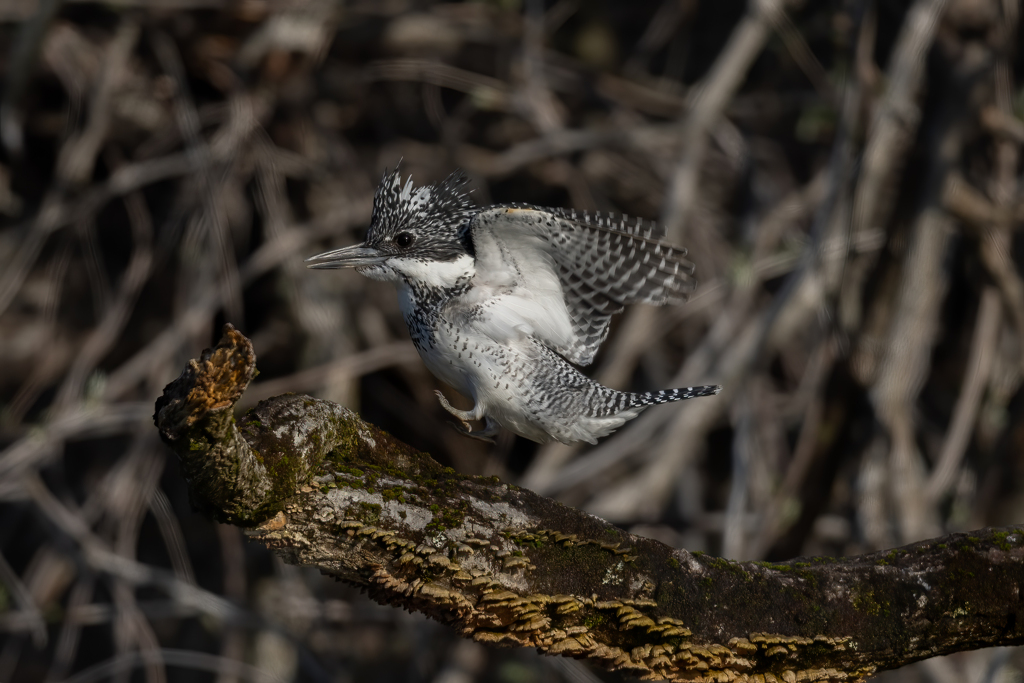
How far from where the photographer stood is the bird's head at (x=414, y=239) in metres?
2.51

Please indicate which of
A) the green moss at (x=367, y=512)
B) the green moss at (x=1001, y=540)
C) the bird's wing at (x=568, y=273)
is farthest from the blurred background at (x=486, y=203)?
the green moss at (x=367, y=512)

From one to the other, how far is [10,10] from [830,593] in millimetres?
3986

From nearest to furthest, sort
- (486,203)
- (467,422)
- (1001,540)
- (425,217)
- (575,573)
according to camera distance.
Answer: (575,573) → (1001,540) → (467,422) → (425,217) → (486,203)

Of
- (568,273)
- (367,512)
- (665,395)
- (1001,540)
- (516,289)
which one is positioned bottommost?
(367,512)

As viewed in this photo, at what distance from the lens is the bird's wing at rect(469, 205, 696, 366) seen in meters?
2.41

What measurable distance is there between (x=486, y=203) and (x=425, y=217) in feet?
6.34

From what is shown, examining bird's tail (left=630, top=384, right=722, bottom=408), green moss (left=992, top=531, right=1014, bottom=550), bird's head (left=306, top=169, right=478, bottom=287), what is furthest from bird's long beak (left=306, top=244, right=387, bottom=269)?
green moss (left=992, top=531, right=1014, bottom=550)

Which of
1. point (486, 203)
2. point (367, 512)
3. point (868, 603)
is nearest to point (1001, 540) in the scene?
point (868, 603)

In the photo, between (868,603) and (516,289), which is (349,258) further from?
(868,603)

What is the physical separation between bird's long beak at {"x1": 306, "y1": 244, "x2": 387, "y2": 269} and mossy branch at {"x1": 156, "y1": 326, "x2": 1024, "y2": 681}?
2.78ft

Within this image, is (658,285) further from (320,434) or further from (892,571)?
(320,434)

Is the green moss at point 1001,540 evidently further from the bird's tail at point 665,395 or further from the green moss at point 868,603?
the bird's tail at point 665,395

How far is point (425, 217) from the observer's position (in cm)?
260

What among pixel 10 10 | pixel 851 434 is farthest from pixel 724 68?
pixel 10 10
